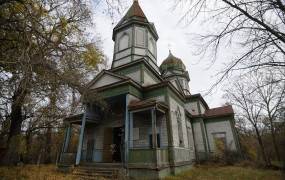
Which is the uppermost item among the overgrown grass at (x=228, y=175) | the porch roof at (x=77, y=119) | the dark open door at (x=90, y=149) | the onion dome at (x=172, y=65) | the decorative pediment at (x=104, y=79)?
the onion dome at (x=172, y=65)

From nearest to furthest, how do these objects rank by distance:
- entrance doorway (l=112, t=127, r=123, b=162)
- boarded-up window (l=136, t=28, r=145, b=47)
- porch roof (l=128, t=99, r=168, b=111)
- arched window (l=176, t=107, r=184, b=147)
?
porch roof (l=128, t=99, r=168, b=111), arched window (l=176, t=107, r=184, b=147), entrance doorway (l=112, t=127, r=123, b=162), boarded-up window (l=136, t=28, r=145, b=47)

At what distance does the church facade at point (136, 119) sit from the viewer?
31.5ft

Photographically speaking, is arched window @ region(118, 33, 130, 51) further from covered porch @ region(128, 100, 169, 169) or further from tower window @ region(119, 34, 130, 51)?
covered porch @ region(128, 100, 169, 169)

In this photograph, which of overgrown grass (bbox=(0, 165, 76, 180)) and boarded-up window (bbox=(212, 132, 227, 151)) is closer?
overgrown grass (bbox=(0, 165, 76, 180))

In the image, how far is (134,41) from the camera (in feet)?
49.3

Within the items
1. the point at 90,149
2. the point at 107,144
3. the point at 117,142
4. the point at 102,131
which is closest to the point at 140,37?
the point at 102,131

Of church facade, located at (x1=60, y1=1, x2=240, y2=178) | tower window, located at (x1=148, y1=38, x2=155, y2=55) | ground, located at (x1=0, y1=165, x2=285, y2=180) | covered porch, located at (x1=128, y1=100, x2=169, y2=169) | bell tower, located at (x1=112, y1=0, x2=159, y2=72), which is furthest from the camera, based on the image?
tower window, located at (x1=148, y1=38, x2=155, y2=55)

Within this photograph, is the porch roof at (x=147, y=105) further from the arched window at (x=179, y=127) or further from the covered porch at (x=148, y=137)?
the arched window at (x=179, y=127)

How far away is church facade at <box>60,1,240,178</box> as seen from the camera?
9594 mm

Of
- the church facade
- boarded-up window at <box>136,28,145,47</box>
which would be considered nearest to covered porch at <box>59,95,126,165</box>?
the church facade

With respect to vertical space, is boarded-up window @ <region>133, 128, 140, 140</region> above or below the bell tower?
below

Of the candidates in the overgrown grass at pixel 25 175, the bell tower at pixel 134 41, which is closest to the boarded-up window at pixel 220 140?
the bell tower at pixel 134 41

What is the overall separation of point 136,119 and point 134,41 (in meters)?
6.95

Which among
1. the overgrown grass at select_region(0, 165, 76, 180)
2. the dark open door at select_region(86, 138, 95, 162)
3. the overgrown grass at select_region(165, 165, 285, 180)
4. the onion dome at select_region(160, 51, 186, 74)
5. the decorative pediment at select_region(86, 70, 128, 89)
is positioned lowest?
the overgrown grass at select_region(165, 165, 285, 180)
